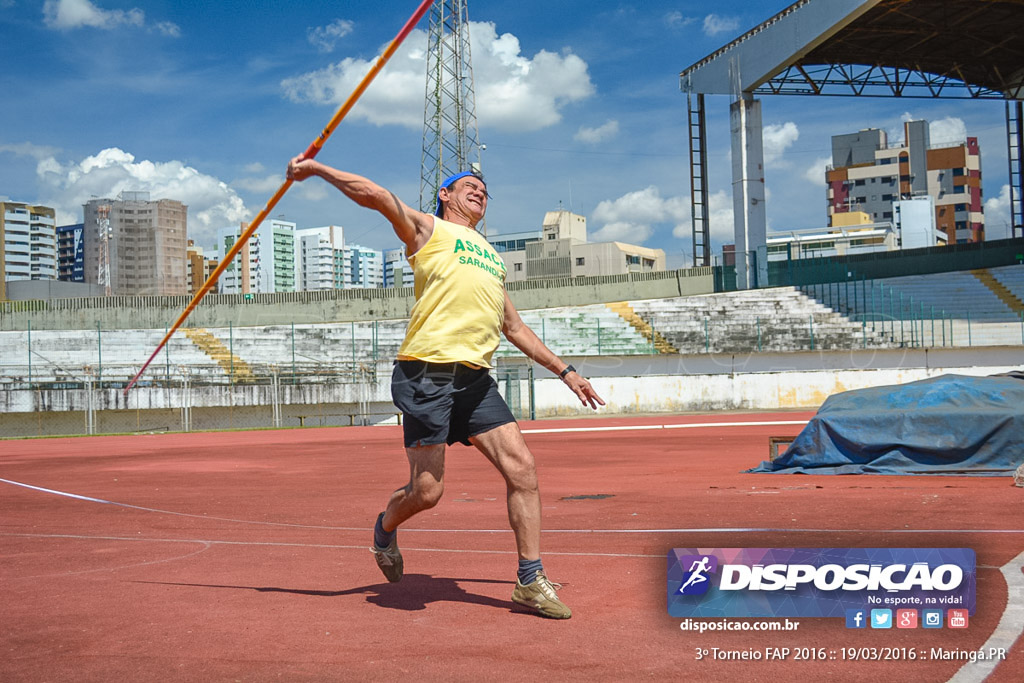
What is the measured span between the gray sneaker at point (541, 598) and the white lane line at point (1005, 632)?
1.62 m

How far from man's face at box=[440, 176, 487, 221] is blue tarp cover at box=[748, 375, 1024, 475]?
7.34 metres

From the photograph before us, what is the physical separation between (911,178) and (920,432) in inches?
4487

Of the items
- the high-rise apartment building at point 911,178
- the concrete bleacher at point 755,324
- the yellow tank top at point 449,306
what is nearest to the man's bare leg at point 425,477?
the yellow tank top at point 449,306

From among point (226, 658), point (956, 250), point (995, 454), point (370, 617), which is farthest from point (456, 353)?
point (956, 250)

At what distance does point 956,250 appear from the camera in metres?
47.0

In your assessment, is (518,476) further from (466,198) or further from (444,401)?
(466,198)

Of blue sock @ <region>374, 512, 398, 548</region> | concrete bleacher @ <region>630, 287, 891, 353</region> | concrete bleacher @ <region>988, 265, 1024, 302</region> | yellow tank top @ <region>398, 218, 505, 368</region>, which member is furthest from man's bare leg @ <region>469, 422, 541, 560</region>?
concrete bleacher @ <region>988, 265, 1024, 302</region>

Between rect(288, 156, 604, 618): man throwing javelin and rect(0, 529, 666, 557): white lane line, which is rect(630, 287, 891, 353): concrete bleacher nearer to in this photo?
Answer: rect(0, 529, 666, 557): white lane line

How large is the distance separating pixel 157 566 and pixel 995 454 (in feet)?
28.3

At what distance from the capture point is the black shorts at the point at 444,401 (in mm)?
4332

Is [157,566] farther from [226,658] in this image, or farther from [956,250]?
[956,250]

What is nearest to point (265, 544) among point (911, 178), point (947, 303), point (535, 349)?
point (535, 349)

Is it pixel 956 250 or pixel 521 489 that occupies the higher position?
pixel 956 250

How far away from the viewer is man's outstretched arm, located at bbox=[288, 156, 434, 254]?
4.14m
